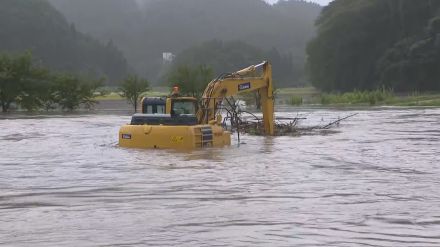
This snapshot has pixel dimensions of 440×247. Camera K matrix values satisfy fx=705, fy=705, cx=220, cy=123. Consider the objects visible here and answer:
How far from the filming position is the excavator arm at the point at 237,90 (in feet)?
75.0

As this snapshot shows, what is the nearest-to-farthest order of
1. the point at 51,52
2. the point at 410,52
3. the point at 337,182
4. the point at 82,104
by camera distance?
the point at 337,182
the point at 82,104
the point at 410,52
the point at 51,52

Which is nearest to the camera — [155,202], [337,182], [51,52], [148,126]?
[155,202]

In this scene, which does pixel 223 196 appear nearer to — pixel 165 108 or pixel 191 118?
pixel 191 118

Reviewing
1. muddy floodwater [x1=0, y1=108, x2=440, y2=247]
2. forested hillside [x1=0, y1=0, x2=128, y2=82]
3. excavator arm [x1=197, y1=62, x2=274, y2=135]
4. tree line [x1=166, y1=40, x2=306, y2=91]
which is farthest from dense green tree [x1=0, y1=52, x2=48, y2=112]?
tree line [x1=166, y1=40, x2=306, y2=91]

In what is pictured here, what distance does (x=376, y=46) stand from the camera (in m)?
110

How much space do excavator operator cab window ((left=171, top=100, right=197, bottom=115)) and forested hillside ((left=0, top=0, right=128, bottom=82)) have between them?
99704 mm

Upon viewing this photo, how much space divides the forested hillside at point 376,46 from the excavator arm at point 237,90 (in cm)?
7299

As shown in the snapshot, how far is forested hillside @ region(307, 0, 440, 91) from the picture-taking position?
317 feet

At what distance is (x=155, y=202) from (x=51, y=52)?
423 ft

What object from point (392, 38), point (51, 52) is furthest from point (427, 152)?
point (51, 52)

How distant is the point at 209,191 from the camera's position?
11969mm

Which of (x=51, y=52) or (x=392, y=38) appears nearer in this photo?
(x=392, y=38)

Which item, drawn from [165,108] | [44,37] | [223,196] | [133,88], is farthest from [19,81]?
[44,37]

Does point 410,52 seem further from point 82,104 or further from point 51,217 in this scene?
point 51,217
